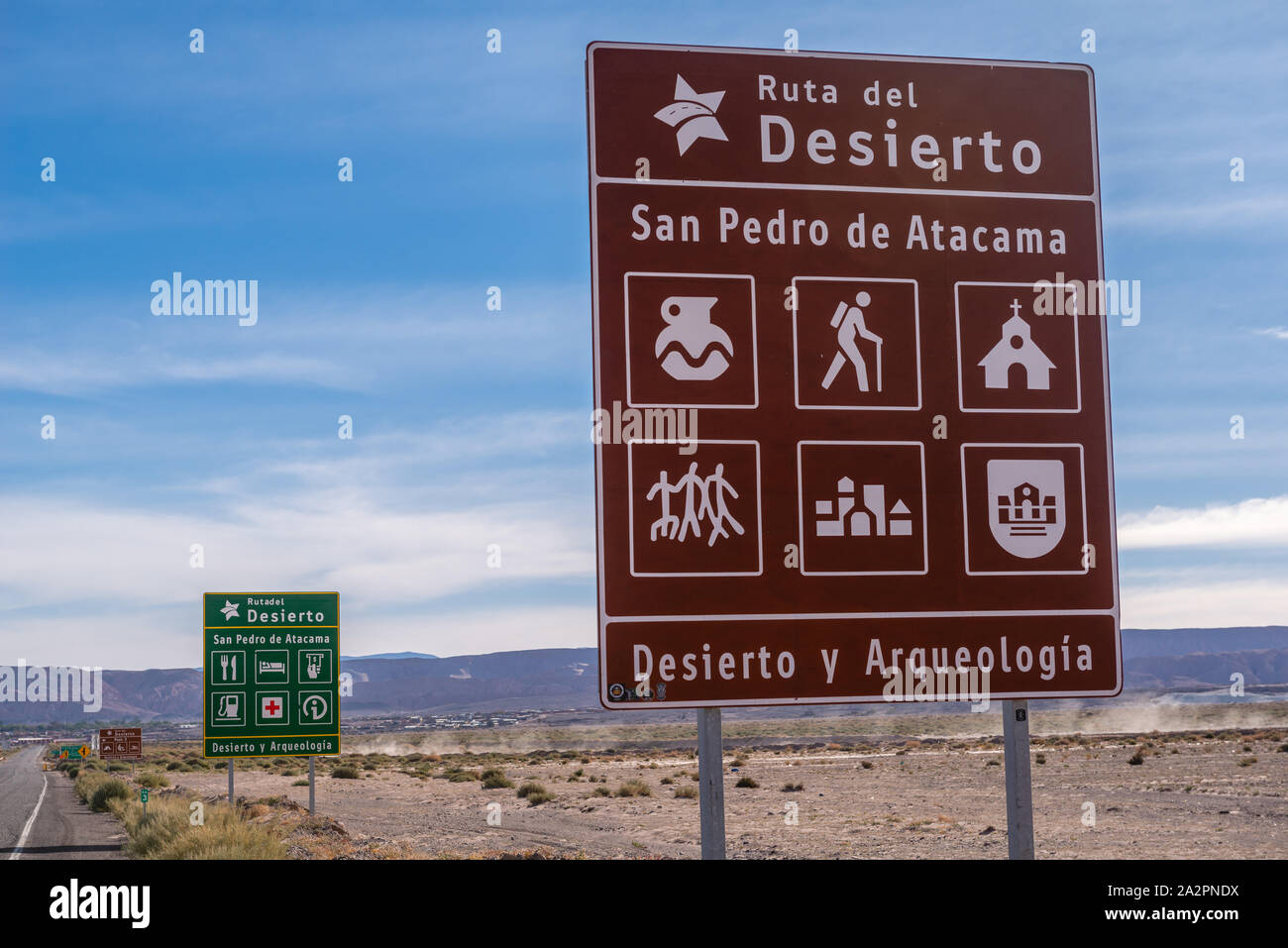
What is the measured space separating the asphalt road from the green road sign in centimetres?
377

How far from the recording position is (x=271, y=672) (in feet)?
81.3

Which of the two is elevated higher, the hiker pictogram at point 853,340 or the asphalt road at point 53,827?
the hiker pictogram at point 853,340

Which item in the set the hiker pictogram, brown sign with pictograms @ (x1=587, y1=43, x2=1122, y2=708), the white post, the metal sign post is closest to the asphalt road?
the white post

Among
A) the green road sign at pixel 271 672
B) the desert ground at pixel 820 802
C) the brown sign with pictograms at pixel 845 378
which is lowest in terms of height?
the desert ground at pixel 820 802

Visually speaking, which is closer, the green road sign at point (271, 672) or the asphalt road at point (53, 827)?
the green road sign at point (271, 672)

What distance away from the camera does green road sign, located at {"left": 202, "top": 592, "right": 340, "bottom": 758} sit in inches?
961

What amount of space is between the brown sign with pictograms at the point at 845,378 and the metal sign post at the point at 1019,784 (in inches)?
7.6

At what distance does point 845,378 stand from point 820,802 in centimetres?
3414

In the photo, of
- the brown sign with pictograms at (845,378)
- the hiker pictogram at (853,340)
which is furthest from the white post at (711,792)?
the hiker pictogram at (853,340)

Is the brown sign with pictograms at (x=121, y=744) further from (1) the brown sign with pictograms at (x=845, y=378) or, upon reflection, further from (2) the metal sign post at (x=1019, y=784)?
(2) the metal sign post at (x=1019, y=784)

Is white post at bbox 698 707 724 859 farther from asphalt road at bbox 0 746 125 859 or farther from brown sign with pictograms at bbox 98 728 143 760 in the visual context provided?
brown sign with pictograms at bbox 98 728 143 760

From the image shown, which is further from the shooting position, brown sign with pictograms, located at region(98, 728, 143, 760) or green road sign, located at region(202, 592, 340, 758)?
brown sign with pictograms, located at region(98, 728, 143, 760)

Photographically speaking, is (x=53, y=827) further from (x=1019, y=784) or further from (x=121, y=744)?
(x=1019, y=784)

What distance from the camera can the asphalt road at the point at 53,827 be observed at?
2597cm
